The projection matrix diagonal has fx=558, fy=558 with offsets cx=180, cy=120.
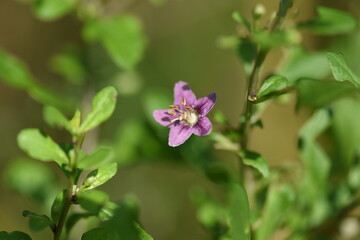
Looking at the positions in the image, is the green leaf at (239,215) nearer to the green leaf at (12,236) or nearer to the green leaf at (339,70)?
the green leaf at (339,70)

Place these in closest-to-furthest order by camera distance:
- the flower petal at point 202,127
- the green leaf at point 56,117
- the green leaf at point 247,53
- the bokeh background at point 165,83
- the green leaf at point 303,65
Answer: the green leaf at point 56,117, the flower petal at point 202,127, the green leaf at point 247,53, the green leaf at point 303,65, the bokeh background at point 165,83

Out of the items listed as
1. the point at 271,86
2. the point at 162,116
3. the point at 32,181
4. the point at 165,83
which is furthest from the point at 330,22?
the point at 165,83

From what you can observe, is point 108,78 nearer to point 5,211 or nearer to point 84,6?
point 84,6

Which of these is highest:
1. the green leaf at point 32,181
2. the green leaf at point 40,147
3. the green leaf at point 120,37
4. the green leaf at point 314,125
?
the green leaf at point 40,147

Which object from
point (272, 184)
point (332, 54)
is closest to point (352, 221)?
point (272, 184)

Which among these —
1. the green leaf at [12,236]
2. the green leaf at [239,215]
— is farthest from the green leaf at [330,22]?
the green leaf at [12,236]
